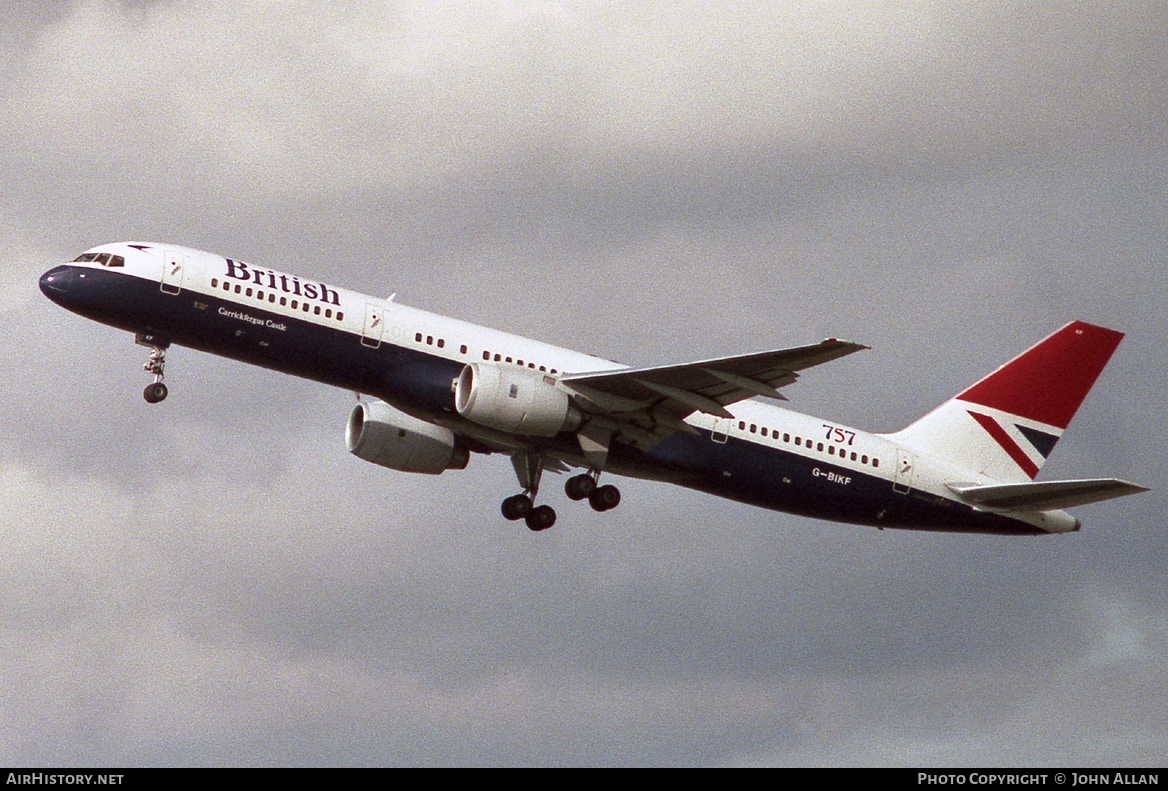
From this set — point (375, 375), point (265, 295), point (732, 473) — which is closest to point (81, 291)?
point (265, 295)

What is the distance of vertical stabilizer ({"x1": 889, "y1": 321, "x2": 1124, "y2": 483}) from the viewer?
65312mm

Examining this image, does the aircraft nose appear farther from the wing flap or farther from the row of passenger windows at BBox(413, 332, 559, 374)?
the wing flap

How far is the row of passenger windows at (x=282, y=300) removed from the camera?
5512 centimetres

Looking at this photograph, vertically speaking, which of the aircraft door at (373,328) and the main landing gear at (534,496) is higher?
the aircraft door at (373,328)

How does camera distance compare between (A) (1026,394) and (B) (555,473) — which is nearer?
(B) (555,473)

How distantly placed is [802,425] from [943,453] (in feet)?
19.9

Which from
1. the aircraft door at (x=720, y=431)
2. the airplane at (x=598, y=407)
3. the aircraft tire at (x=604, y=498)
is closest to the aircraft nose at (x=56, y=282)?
the airplane at (x=598, y=407)

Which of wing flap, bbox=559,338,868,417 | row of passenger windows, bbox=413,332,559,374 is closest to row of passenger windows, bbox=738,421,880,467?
wing flap, bbox=559,338,868,417

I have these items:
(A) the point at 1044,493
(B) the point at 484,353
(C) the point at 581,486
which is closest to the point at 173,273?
(B) the point at 484,353

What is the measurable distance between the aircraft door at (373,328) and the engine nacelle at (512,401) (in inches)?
106

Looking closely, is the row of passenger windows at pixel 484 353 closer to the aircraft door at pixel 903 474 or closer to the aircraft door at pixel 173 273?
the aircraft door at pixel 173 273

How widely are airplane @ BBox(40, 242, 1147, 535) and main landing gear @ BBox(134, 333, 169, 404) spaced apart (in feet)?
0.22

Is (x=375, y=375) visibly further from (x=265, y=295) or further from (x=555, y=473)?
(x=555, y=473)

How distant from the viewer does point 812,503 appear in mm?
61688
